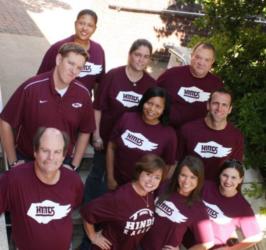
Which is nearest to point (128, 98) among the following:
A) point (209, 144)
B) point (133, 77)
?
point (133, 77)

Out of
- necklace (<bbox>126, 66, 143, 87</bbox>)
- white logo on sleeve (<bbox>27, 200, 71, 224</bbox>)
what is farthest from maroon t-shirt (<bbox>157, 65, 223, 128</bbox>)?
white logo on sleeve (<bbox>27, 200, 71, 224</bbox>)

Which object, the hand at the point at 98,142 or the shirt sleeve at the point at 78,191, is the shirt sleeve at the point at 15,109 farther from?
the hand at the point at 98,142

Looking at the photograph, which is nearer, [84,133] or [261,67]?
[84,133]

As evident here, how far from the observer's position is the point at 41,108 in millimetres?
3633

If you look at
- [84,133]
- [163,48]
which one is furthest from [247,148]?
[163,48]

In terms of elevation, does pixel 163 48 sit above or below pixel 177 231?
above

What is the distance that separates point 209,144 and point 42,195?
1.67 meters

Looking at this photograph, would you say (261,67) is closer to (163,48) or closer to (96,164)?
(96,164)

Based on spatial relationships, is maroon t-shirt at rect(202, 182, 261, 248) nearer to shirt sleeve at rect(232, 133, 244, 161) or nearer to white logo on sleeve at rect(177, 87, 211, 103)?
shirt sleeve at rect(232, 133, 244, 161)

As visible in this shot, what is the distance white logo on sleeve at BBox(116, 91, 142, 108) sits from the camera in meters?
4.35

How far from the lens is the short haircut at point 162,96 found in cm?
399

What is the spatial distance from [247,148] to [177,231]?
238 cm

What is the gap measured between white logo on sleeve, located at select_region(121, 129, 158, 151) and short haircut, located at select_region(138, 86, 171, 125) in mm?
220

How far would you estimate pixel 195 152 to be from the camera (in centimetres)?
423
